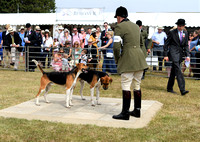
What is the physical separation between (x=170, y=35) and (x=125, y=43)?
12.9 ft

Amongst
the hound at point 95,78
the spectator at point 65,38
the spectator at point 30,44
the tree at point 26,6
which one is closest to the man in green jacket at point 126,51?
the hound at point 95,78

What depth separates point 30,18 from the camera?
2625 cm

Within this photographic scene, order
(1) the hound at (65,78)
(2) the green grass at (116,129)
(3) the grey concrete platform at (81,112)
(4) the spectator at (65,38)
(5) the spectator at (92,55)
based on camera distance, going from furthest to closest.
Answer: (4) the spectator at (65,38), (5) the spectator at (92,55), (1) the hound at (65,78), (3) the grey concrete platform at (81,112), (2) the green grass at (116,129)

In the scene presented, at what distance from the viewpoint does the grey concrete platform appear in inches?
230

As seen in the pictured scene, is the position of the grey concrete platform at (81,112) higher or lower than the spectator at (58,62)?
lower

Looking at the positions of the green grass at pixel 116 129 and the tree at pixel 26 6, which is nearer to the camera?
the green grass at pixel 116 129

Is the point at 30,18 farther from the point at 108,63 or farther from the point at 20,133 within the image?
the point at 20,133

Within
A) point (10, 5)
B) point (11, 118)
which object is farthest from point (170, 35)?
point (10, 5)

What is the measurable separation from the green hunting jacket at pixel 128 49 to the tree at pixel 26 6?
62032 millimetres

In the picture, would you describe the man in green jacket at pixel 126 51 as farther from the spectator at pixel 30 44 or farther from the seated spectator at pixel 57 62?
the spectator at pixel 30 44

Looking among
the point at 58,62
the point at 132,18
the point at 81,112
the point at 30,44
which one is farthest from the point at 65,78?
the point at 132,18

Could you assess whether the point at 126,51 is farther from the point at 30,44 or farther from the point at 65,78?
the point at 30,44

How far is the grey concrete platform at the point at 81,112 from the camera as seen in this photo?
5.83 m

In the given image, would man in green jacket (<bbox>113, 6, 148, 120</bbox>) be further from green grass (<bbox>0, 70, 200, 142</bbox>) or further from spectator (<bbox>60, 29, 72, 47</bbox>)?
spectator (<bbox>60, 29, 72, 47</bbox>)
